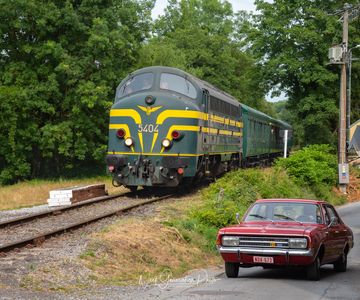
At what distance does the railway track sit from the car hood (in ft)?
14.1

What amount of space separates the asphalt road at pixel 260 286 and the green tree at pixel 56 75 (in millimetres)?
Answer: 25878

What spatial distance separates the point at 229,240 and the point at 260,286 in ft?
3.81

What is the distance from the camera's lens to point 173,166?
77.8 feet

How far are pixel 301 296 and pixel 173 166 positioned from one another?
13.6 meters

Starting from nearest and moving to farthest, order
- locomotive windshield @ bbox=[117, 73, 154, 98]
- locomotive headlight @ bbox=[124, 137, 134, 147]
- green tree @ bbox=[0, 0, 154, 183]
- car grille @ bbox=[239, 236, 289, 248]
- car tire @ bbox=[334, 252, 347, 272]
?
car grille @ bbox=[239, 236, 289, 248] → car tire @ bbox=[334, 252, 347, 272] → locomotive headlight @ bbox=[124, 137, 134, 147] → locomotive windshield @ bbox=[117, 73, 154, 98] → green tree @ bbox=[0, 0, 154, 183]

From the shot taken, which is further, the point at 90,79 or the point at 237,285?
the point at 90,79

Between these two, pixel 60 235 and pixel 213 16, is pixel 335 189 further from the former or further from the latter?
pixel 213 16

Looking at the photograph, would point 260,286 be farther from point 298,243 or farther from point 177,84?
point 177,84

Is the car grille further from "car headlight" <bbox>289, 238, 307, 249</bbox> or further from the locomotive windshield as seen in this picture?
the locomotive windshield

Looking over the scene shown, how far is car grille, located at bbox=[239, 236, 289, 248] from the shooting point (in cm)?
1180

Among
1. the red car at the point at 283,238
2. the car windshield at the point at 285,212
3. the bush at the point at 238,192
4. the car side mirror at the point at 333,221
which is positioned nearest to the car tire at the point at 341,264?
the red car at the point at 283,238

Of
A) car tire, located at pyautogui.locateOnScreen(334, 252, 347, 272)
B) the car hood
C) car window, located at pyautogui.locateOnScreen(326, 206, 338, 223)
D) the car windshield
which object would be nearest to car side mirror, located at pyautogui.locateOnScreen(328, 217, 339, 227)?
car window, located at pyautogui.locateOnScreen(326, 206, 338, 223)

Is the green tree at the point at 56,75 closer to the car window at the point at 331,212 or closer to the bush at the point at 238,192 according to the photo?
the bush at the point at 238,192

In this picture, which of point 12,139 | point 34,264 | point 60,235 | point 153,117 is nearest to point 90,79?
point 12,139
